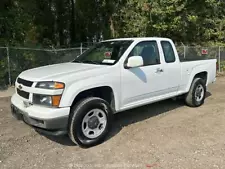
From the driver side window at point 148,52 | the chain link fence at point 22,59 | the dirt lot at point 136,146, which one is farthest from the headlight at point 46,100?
the chain link fence at point 22,59

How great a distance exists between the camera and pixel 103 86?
466 cm

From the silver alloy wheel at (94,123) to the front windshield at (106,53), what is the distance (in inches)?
38.9

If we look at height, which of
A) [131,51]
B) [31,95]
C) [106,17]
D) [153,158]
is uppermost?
[106,17]

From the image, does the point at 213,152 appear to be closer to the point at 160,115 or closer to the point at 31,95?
the point at 160,115

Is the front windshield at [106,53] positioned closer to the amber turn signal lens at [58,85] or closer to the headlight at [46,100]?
the amber turn signal lens at [58,85]

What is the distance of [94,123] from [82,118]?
1.01ft

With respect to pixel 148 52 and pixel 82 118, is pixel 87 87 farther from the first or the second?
pixel 148 52

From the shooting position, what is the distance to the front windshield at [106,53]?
5.11 meters

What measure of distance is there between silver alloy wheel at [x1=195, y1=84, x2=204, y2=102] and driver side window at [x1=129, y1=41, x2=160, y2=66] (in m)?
1.76

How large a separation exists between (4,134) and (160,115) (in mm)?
3350

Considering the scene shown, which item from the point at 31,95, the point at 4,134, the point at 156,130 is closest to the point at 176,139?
the point at 156,130

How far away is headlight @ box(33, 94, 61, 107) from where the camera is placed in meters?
4.08

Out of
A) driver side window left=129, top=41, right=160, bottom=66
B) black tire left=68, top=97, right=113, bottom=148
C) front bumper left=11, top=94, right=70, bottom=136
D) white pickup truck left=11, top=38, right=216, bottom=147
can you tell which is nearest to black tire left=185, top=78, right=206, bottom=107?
white pickup truck left=11, top=38, right=216, bottom=147

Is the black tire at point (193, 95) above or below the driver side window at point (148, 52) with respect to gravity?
below
